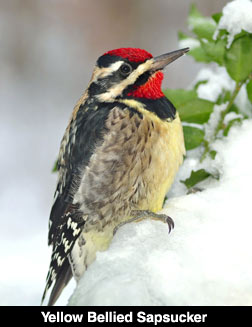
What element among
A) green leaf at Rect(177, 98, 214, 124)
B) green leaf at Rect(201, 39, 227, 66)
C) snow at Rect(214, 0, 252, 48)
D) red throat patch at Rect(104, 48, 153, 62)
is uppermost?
snow at Rect(214, 0, 252, 48)

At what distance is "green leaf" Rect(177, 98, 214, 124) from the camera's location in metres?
1.78

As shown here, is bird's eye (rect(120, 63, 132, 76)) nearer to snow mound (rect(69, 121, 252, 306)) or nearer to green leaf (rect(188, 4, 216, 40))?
green leaf (rect(188, 4, 216, 40))

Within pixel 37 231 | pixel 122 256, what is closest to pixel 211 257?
pixel 122 256

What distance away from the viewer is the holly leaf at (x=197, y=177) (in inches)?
67.2

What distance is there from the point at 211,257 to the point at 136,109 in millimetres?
796

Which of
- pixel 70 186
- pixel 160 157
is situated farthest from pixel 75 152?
pixel 160 157

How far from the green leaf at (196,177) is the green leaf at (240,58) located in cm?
36

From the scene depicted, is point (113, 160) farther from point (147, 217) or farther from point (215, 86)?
point (215, 86)

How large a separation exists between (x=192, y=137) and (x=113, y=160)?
1.08 ft

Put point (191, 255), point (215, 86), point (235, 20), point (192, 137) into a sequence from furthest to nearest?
point (215, 86) → point (192, 137) → point (235, 20) → point (191, 255)

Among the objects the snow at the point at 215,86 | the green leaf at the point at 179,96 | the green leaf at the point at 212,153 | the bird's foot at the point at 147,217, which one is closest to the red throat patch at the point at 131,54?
the green leaf at the point at 179,96

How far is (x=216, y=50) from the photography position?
178cm

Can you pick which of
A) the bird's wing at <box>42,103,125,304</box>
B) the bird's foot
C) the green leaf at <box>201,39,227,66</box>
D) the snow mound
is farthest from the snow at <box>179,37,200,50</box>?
the bird's foot
